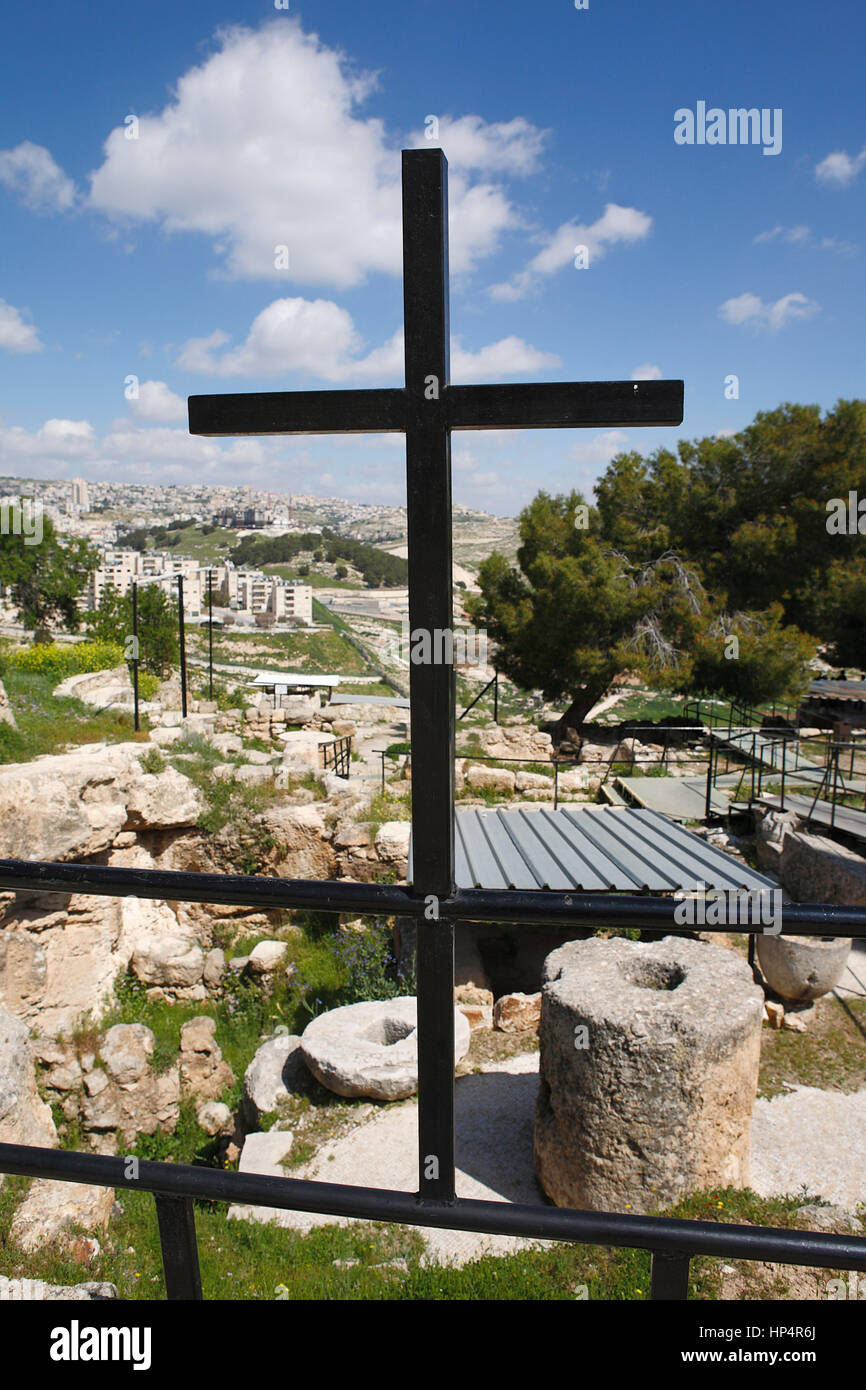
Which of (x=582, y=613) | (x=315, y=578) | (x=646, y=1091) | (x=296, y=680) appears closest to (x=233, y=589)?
(x=315, y=578)

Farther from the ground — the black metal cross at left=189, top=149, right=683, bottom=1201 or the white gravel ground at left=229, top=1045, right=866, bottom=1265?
the black metal cross at left=189, top=149, right=683, bottom=1201

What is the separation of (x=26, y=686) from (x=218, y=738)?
3.81 m

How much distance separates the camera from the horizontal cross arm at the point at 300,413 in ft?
3.38

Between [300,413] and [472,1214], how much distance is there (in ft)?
3.38

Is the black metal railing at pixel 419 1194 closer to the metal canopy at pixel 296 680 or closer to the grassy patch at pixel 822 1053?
the grassy patch at pixel 822 1053

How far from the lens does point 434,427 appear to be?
99 cm

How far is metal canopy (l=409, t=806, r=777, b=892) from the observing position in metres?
7.54

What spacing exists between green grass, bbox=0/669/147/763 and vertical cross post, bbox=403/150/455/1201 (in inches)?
447

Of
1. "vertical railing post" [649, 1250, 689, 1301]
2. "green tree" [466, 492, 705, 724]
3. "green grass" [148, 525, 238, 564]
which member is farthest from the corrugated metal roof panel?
"green grass" [148, 525, 238, 564]

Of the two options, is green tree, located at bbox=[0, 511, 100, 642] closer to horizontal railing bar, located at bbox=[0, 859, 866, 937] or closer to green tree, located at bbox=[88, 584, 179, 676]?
green tree, located at bbox=[88, 584, 179, 676]

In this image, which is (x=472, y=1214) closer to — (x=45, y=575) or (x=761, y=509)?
(x=761, y=509)
